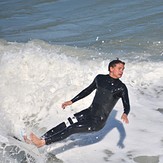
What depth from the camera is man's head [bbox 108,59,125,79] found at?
23.1ft

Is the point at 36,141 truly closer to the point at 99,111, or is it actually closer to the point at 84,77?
the point at 99,111

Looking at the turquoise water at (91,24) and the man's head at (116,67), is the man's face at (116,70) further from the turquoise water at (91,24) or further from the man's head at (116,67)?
the turquoise water at (91,24)

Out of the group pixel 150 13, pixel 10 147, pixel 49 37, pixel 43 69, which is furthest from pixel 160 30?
pixel 10 147

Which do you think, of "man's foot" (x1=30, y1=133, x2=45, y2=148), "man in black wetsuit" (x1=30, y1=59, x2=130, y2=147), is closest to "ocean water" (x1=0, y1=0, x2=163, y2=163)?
"man's foot" (x1=30, y1=133, x2=45, y2=148)

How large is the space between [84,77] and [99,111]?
3.43m

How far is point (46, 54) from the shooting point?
11.8 m

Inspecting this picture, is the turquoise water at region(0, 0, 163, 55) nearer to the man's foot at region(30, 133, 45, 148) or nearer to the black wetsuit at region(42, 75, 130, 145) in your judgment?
the black wetsuit at region(42, 75, 130, 145)

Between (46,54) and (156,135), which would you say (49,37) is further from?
(156,135)

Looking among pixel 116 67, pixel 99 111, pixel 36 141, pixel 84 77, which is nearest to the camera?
pixel 36 141

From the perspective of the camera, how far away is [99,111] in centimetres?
737

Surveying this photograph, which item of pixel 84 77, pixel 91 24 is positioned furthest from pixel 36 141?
pixel 91 24

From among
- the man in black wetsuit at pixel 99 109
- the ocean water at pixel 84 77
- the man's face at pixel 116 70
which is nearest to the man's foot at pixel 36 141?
the man in black wetsuit at pixel 99 109

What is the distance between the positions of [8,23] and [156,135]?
45.6 ft

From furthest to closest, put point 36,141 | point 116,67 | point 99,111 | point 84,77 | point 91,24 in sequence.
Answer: point 91,24, point 84,77, point 99,111, point 116,67, point 36,141
